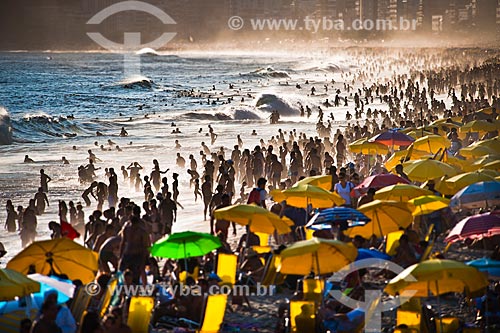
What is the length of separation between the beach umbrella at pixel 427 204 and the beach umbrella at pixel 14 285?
16.4 ft

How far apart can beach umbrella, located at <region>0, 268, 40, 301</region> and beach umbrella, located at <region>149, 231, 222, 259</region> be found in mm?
1833

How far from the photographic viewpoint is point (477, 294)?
8.98 m

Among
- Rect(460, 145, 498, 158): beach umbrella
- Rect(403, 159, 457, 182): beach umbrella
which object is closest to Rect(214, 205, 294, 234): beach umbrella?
Rect(403, 159, 457, 182): beach umbrella

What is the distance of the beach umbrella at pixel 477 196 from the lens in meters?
11.6

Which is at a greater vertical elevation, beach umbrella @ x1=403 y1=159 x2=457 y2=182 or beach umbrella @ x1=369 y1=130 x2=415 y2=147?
beach umbrella @ x1=369 y1=130 x2=415 y2=147

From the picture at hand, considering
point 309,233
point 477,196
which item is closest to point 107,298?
point 309,233

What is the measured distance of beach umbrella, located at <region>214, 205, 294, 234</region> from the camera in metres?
10.6

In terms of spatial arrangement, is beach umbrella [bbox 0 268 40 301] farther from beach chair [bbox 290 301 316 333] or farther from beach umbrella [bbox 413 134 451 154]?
beach umbrella [bbox 413 134 451 154]

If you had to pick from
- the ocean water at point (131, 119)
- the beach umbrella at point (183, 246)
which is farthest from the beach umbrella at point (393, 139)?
the beach umbrella at point (183, 246)

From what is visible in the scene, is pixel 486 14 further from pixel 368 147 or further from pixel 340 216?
pixel 340 216

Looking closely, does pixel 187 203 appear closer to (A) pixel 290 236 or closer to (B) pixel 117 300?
(A) pixel 290 236

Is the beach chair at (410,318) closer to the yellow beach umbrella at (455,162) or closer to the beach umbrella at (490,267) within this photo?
the beach umbrella at (490,267)

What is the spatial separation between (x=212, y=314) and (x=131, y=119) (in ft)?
111

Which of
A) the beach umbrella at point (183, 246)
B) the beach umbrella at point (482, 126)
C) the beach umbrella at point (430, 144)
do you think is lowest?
the beach umbrella at point (183, 246)
